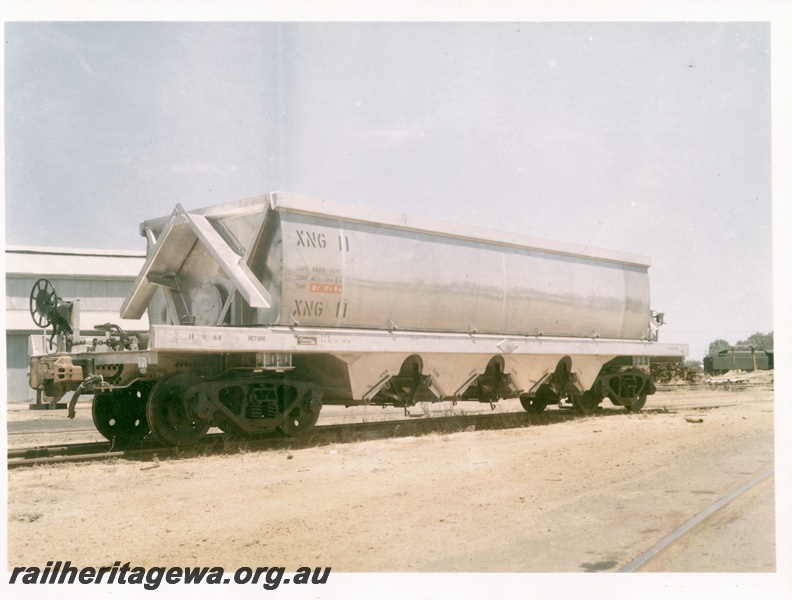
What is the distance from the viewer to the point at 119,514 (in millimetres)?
6980

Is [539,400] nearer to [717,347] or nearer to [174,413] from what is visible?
[174,413]

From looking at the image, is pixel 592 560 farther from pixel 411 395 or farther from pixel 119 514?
pixel 411 395

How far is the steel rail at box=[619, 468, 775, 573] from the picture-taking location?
553cm

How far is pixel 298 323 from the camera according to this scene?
434 inches

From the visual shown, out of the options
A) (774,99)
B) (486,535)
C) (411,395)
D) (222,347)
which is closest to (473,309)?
(411,395)

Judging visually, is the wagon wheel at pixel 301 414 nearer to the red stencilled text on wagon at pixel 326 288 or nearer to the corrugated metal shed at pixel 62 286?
the red stencilled text on wagon at pixel 326 288

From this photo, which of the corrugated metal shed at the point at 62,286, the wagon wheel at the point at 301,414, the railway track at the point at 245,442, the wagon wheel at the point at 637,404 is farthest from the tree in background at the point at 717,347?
the wagon wheel at the point at 301,414

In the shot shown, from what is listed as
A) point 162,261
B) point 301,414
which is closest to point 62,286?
point 162,261

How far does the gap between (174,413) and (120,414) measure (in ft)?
5.78

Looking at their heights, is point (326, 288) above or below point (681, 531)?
above

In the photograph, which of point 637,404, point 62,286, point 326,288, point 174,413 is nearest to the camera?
point 174,413

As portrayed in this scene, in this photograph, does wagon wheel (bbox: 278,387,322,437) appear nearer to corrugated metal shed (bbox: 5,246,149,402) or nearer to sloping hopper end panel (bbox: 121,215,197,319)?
sloping hopper end panel (bbox: 121,215,197,319)

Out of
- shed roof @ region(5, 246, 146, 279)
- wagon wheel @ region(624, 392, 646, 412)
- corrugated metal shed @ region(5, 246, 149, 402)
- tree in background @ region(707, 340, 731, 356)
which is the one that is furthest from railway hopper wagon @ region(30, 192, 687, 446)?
tree in background @ region(707, 340, 731, 356)
